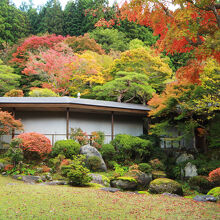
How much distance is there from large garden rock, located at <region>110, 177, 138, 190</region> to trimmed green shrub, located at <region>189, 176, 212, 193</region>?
375 cm

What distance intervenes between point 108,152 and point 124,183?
3.83 metres

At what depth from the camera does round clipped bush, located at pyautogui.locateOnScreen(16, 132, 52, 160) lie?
1189cm

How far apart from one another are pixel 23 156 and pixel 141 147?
22.9ft

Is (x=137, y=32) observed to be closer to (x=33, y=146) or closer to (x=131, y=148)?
(x=131, y=148)

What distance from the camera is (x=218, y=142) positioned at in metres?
15.0

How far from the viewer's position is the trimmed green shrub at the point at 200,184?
12866 mm

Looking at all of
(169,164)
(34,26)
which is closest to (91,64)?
(169,164)

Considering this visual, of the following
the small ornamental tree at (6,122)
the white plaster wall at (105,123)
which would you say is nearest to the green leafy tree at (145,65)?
the white plaster wall at (105,123)

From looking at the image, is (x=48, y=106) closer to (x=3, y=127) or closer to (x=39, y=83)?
(x=3, y=127)

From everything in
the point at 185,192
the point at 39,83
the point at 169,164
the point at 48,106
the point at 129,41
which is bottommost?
the point at 185,192

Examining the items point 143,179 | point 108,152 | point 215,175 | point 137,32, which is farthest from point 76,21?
point 215,175

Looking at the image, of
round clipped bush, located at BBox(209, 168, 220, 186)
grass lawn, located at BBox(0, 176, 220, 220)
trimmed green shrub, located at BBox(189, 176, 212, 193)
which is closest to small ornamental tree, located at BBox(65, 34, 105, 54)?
trimmed green shrub, located at BBox(189, 176, 212, 193)

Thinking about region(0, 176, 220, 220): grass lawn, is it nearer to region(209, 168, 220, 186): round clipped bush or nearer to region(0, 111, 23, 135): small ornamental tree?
region(209, 168, 220, 186): round clipped bush

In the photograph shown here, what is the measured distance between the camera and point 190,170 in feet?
48.1
